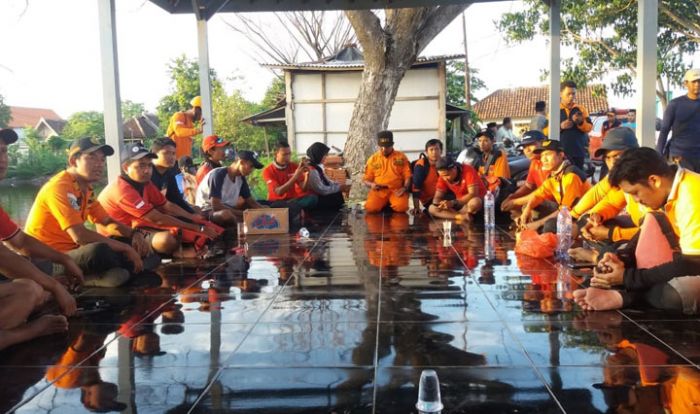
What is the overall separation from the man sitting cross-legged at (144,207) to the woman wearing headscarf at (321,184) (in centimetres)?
340

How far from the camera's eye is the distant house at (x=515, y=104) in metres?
38.5

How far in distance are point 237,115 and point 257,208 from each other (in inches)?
727

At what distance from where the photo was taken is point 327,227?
8.55m

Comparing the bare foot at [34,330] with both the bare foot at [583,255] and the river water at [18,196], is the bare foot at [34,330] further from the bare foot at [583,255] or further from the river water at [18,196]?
the river water at [18,196]

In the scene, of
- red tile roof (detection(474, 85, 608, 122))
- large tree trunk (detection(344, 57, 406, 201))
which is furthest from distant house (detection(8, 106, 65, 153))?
large tree trunk (detection(344, 57, 406, 201))

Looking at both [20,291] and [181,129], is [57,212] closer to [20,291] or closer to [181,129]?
[20,291]

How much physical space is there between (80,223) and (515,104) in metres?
39.8

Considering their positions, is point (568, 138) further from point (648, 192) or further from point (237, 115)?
point (237, 115)

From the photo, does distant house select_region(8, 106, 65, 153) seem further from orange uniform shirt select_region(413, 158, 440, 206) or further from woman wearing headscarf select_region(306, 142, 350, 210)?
orange uniform shirt select_region(413, 158, 440, 206)

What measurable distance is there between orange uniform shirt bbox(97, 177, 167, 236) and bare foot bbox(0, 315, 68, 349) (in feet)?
7.21

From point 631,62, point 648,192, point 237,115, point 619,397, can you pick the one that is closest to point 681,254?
point 648,192

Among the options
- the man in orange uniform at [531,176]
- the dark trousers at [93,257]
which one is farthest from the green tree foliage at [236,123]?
the dark trousers at [93,257]

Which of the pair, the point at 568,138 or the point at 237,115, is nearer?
the point at 568,138

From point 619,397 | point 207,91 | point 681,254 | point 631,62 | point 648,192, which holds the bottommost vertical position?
point 619,397
